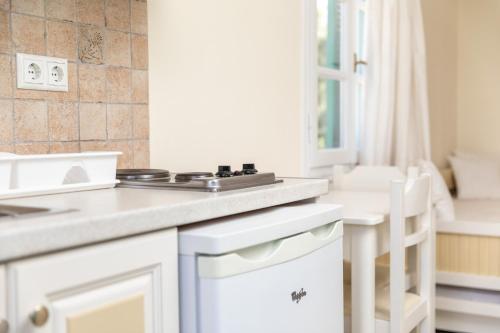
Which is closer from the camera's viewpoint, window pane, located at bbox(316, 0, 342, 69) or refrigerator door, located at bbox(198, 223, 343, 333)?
refrigerator door, located at bbox(198, 223, 343, 333)

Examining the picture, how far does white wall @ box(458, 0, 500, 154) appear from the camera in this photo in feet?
16.6

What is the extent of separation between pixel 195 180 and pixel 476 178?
3596 millimetres

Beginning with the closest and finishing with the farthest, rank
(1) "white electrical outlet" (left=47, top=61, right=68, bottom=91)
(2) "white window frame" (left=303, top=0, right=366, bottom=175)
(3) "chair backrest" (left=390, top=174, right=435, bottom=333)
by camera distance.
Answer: (1) "white electrical outlet" (left=47, top=61, right=68, bottom=91), (3) "chair backrest" (left=390, top=174, right=435, bottom=333), (2) "white window frame" (left=303, top=0, right=366, bottom=175)

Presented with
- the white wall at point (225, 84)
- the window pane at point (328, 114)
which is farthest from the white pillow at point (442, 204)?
Answer: the white wall at point (225, 84)

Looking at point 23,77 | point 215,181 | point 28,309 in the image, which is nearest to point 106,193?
point 215,181

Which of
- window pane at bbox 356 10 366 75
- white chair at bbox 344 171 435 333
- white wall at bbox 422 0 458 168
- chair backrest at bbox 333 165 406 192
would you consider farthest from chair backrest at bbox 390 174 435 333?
white wall at bbox 422 0 458 168

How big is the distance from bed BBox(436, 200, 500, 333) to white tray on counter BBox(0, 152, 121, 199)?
221 cm

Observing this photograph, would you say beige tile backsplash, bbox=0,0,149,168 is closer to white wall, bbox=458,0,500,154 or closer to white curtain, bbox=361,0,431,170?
white curtain, bbox=361,0,431,170

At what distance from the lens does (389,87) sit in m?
3.30

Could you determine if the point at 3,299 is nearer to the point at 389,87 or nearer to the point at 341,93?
the point at 341,93

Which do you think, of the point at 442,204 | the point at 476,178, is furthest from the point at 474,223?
the point at 476,178

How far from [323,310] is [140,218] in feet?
1.95

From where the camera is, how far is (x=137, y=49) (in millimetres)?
1719

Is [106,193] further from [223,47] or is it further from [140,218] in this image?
[223,47]
